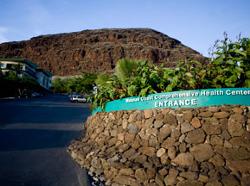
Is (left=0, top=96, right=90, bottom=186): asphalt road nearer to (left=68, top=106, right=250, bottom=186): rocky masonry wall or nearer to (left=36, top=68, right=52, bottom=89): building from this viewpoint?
(left=68, top=106, right=250, bottom=186): rocky masonry wall

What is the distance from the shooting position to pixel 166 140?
7789 millimetres

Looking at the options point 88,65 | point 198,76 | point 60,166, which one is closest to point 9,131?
point 60,166

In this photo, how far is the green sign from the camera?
761 cm

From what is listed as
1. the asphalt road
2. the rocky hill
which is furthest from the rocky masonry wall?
the rocky hill

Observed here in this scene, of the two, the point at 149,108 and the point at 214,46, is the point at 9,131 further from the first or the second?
the point at 214,46

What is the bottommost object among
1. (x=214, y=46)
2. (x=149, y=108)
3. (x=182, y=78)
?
(x=149, y=108)

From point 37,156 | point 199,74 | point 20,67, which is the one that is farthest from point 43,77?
point 199,74

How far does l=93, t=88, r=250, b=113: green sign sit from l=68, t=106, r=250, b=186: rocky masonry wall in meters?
0.17

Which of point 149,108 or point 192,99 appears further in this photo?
point 149,108

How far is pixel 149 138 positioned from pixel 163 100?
1.04 metres

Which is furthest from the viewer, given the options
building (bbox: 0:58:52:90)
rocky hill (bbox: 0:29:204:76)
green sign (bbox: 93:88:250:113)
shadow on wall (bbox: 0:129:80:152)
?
rocky hill (bbox: 0:29:204:76)

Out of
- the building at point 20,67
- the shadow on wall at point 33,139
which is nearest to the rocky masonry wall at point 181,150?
the shadow on wall at point 33,139

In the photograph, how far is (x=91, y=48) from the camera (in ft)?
521

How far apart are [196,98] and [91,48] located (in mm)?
153693
